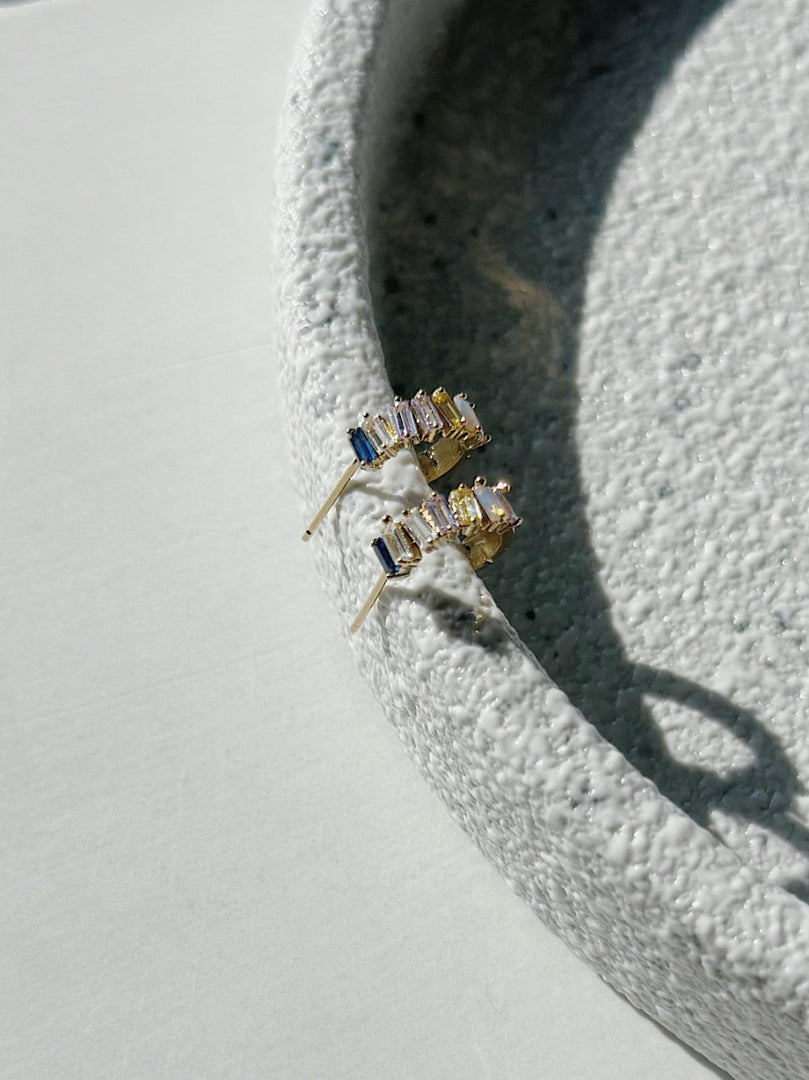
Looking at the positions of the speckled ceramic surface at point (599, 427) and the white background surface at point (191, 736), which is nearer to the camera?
the speckled ceramic surface at point (599, 427)

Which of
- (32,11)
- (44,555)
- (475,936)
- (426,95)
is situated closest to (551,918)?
(475,936)

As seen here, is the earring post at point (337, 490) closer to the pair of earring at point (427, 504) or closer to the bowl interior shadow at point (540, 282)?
the pair of earring at point (427, 504)

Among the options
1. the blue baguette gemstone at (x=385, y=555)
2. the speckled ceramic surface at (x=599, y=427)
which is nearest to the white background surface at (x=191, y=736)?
the speckled ceramic surface at (x=599, y=427)

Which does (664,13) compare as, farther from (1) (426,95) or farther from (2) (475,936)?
(2) (475,936)

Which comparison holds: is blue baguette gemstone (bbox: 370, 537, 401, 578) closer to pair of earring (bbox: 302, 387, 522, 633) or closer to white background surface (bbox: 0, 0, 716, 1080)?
pair of earring (bbox: 302, 387, 522, 633)

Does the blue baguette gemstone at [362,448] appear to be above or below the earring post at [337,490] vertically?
above

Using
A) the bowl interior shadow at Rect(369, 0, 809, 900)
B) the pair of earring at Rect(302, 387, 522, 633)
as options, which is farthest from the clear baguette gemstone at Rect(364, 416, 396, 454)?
the bowl interior shadow at Rect(369, 0, 809, 900)

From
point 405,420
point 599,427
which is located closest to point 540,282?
point 599,427
